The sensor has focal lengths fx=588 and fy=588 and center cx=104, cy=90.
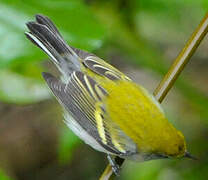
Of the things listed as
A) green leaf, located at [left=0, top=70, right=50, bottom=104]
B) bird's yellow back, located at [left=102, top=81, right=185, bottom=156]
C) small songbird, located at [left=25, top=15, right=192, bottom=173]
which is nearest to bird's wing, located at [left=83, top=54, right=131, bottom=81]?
small songbird, located at [left=25, top=15, right=192, bottom=173]

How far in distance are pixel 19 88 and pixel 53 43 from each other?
1.42 ft

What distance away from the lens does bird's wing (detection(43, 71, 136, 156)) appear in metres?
2.72

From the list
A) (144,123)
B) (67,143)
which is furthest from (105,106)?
(67,143)

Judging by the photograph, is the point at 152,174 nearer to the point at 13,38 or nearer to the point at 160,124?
the point at 160,124

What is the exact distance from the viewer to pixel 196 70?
555cm

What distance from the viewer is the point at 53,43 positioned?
2.81m

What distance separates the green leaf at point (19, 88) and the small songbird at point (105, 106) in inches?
11.6

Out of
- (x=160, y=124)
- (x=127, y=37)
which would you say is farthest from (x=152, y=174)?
(x=160, y=124)

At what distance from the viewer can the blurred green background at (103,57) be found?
2.71 metres

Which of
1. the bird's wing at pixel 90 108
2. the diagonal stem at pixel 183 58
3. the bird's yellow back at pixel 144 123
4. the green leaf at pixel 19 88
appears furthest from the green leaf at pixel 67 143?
the diagonal stem at pixel 183 58

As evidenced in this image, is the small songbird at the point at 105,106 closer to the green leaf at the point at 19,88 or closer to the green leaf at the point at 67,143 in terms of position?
the green leaf at the point at 19,88

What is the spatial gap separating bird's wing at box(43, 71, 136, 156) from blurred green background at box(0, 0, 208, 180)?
208mm

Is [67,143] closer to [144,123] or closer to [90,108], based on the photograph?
[90,108]

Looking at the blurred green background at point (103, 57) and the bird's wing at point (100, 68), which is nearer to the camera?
the blurred green background at point (103, 57)
